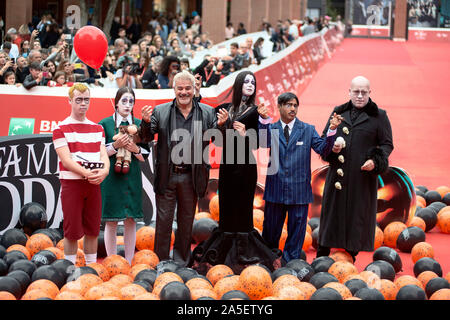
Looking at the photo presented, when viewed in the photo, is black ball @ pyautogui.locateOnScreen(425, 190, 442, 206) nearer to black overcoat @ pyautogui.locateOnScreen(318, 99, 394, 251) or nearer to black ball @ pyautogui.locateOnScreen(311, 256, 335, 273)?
black overcoat @ pyautogui.locateOnScreen(318, 99, 394, 251)

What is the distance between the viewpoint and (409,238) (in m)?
8.49

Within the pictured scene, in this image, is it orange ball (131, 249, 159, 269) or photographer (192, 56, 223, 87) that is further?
photographer (192, 56, 223, 87)

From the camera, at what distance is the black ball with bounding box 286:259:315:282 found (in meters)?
6.85

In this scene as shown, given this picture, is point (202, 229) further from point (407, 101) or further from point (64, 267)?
point (407, 101)

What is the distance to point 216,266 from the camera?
6953 mm

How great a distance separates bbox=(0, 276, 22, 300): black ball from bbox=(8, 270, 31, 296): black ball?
7cm

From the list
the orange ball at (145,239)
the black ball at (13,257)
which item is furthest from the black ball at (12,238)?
the orange ball at (145,239)

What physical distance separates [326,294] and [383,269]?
54.4 inches

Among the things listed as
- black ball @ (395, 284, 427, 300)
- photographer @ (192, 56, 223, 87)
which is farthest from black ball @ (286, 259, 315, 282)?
photographer @ (192, 56, 223, 87)

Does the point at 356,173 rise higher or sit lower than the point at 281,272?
higher

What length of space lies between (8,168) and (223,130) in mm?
2925

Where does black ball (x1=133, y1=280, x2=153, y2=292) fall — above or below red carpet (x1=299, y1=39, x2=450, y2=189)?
below

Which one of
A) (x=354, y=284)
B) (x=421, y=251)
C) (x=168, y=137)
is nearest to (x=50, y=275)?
(x=168, y=137)
